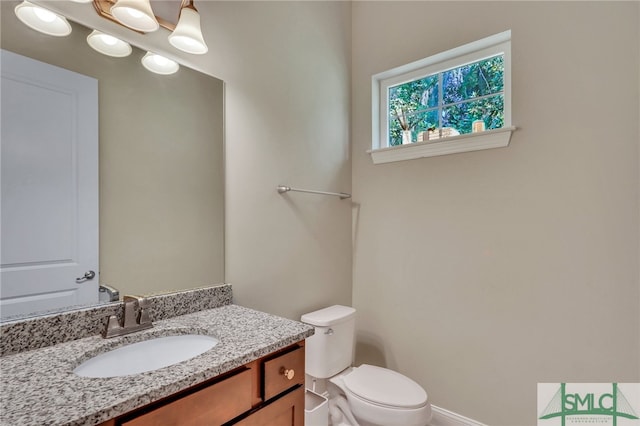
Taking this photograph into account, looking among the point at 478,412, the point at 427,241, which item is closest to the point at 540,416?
the point at 478,412

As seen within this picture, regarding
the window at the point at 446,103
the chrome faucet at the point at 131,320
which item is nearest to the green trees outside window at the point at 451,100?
the window at the point at 446,103

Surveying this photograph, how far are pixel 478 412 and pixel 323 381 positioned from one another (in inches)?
34.5

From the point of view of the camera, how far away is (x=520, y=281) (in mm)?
1613

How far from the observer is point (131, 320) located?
3.50 feet

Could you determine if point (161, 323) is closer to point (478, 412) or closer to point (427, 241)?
point (427, 241)

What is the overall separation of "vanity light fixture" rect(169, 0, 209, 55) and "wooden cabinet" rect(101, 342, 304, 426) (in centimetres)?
117

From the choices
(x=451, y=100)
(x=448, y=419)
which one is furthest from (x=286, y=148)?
(x=448, y=419)

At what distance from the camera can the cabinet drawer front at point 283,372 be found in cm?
95

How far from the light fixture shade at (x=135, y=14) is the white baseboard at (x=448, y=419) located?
A: 2371mm

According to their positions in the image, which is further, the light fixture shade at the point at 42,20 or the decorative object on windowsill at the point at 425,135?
the decorative object on windowsill at the point at 425,135

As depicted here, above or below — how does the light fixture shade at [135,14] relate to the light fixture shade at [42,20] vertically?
above

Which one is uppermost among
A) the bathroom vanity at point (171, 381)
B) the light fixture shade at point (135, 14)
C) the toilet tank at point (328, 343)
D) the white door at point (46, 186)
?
the light fixture shade at point (135, 14)

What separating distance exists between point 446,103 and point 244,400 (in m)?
1.93

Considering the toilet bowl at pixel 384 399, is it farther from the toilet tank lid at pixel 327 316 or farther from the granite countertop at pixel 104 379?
the granite countertop at pixel 104 379
